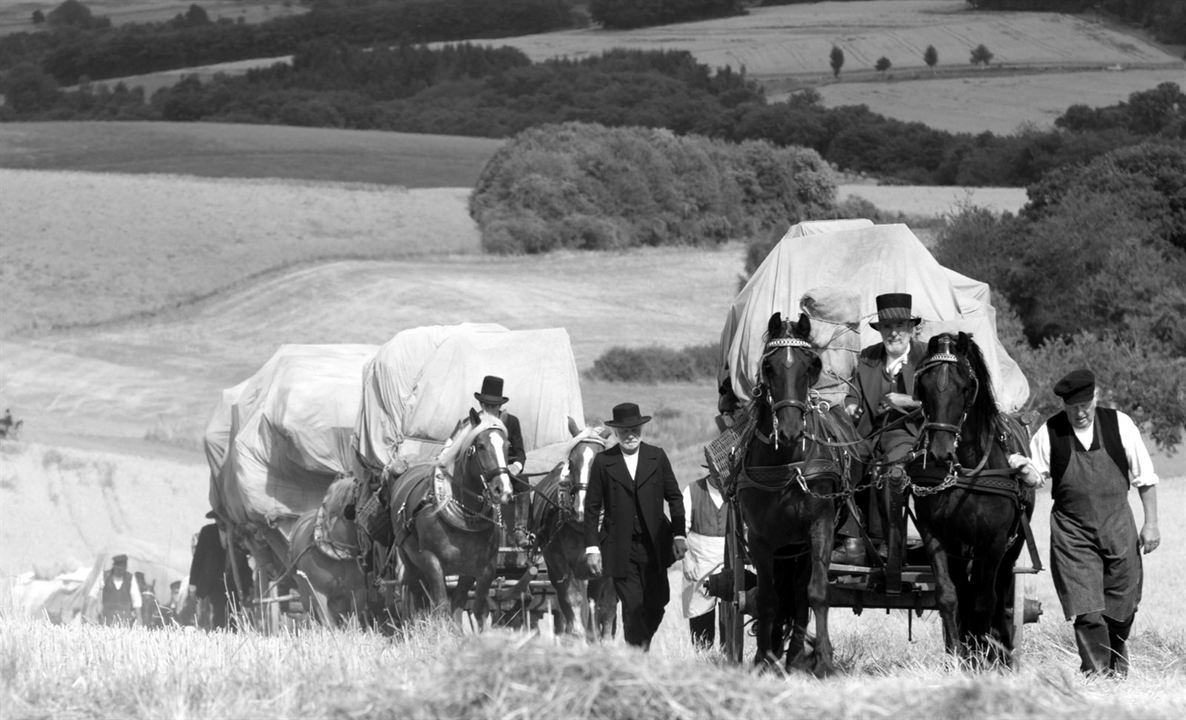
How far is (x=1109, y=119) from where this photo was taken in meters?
97.2

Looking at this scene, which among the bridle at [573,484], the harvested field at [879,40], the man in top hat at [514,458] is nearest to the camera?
the bridle at [573,484]

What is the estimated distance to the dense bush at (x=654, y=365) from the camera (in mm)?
46938

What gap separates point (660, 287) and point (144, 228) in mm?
19966

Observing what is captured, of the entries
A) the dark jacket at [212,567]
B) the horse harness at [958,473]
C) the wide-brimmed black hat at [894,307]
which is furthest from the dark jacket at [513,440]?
the dark jacket at [212,567]

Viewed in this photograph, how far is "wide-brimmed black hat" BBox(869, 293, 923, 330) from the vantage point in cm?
1192

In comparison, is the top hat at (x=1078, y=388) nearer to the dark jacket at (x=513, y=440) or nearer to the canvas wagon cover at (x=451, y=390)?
the dark jacket at (x=513, y=440)

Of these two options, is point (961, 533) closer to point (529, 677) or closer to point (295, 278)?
point (529, 677)

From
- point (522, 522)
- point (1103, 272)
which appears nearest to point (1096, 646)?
point (522, 522)

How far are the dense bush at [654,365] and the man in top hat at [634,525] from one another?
32.8 metres

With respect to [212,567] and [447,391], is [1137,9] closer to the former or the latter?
[212,567]

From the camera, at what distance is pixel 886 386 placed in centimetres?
1203

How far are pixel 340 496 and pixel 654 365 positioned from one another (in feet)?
98.6

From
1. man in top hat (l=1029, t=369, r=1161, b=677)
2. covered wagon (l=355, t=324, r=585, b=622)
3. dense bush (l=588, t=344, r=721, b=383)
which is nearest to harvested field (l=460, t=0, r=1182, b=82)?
dense bush (l=588, t=344, r=721, b=383)

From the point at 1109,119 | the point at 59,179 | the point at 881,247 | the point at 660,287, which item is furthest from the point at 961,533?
the point at 1109,119
